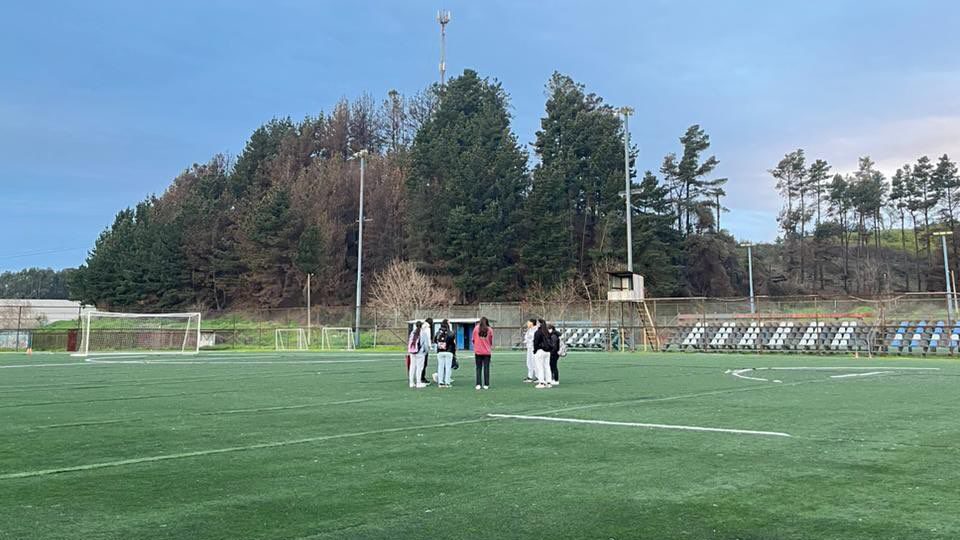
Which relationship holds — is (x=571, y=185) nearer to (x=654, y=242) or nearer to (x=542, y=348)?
(x=654, y=242)

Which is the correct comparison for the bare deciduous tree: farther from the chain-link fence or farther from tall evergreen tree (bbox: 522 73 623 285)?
tall evergreen tree (bbox: 522 73 623 285)

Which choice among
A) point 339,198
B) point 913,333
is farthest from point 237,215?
point 913,333

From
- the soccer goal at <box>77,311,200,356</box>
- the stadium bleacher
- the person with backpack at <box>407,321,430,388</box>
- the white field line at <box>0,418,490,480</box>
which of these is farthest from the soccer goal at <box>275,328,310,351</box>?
the white field line at <box>0,418,490,480</box>

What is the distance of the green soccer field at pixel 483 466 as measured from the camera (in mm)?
5168

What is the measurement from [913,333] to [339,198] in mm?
58840

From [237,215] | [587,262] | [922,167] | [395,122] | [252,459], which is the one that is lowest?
[252,459]

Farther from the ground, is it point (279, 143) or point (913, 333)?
point (279, 143)

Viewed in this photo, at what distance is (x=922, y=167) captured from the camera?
9206 centimetres

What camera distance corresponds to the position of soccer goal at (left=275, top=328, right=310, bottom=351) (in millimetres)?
50688

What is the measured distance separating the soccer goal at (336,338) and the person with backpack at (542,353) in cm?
3363

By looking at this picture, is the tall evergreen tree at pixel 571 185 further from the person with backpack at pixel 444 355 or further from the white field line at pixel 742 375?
the person with backpack at pixel 444 355

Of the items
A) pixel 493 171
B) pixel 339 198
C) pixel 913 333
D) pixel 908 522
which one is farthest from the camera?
pixel 339 198

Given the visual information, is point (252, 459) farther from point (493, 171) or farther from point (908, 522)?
point (493, 171)

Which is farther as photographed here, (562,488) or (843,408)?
(843,408)
